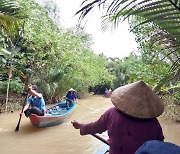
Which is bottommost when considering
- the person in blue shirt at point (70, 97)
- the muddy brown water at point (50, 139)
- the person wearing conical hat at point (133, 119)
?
the muddy brown water at point (50, 139)

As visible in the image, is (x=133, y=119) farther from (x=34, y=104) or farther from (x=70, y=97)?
(x=70, y=97)

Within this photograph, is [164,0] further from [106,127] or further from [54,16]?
[54,16]

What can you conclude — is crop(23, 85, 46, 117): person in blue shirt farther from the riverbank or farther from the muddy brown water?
the riverbank

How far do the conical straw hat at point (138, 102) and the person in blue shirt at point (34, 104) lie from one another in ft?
16.6

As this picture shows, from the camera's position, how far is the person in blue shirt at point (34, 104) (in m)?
6.76

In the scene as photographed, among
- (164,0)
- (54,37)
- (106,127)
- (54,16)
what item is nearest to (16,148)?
(106,127)

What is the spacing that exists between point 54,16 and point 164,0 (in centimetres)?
1773

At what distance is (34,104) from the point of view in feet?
23.1

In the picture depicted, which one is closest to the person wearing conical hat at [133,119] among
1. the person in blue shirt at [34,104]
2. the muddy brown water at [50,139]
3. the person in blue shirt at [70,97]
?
the muddy brown water at [50,139]

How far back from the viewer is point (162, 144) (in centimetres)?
81

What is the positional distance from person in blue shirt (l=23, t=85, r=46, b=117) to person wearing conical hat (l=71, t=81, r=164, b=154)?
5.04m

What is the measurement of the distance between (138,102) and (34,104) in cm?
555

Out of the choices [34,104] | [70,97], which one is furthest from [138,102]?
[70,97]

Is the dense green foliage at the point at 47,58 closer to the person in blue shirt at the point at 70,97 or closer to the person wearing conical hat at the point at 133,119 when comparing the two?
the person in blue shirt at the point at 70,97
